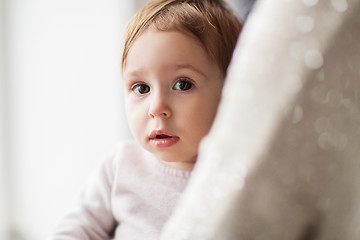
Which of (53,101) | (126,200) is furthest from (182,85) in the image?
(53,101)

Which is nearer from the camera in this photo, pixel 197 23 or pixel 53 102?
pixel 197 23

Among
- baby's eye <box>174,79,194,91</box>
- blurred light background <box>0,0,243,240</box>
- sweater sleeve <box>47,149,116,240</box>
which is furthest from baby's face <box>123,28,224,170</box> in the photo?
blurred light background <box>0,0,243,240</box>

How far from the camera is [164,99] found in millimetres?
598

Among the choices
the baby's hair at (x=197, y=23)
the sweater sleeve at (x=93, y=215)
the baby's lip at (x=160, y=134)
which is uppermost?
the baby's hair at (x=197, y=23)

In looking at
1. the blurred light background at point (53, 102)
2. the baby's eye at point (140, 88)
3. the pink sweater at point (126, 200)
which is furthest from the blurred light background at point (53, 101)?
the baby's eye at point (140, 88)

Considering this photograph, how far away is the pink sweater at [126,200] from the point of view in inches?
27.3

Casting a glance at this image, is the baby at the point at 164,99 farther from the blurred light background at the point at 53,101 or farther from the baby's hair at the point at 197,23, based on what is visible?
the blurred light background at the point at 53,101

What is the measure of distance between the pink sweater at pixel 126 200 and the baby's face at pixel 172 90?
0.30ft

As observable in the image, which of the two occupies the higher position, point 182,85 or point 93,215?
point 182,85

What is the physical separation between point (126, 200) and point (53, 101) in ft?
2.12

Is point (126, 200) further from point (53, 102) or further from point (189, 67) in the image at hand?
point (53, 102)

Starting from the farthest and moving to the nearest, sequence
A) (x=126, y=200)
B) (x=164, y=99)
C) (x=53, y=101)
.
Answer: (x=53, y=101) → (x=126, y=200) → (x=164, y=99)

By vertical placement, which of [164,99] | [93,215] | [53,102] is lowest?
[93,215]

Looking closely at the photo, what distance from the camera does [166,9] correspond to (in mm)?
658
